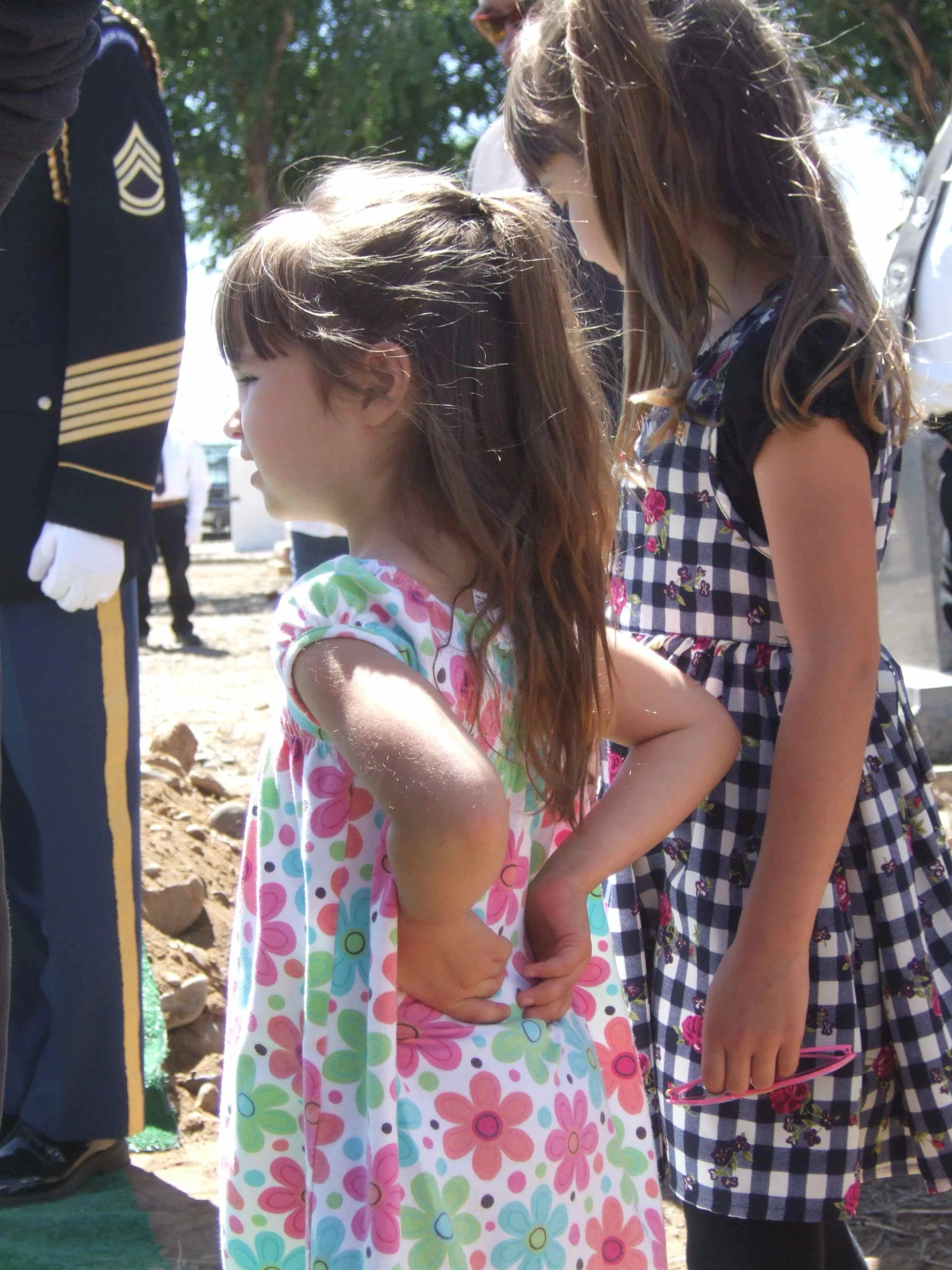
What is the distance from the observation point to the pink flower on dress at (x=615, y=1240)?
1154 mm

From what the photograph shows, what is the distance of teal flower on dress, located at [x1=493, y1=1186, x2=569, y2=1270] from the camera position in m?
1.06

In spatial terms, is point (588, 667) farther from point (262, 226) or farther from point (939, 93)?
point (939, 93)

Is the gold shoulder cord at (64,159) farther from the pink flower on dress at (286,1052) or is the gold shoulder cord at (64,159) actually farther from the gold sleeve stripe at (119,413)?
the pink flower on dress at (286,1052)

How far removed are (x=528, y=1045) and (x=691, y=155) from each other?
955mm

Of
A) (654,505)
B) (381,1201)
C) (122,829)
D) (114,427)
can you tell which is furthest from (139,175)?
(381,1201)

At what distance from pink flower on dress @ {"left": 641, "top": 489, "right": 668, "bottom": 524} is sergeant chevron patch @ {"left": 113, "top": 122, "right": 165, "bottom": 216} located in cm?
112

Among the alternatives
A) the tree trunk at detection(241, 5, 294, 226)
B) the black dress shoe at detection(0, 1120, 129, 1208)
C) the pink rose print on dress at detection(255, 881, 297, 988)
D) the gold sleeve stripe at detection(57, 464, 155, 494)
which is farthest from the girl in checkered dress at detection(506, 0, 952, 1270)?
the tree trunk at detection(241, 5, 294, 226)

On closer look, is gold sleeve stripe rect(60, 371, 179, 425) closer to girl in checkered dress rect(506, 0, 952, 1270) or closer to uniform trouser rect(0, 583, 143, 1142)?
uniform trouser rect(0, 583, 143, 1142)

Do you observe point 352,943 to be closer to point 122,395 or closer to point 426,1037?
point 426,1037

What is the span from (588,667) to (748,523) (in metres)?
0.32

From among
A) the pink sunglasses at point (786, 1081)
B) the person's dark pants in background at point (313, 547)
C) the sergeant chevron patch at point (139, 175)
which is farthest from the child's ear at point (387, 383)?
the person's dark pants in background at point (313, 547)

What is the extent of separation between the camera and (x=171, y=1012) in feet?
9.75

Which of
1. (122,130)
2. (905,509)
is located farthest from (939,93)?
(122,130)

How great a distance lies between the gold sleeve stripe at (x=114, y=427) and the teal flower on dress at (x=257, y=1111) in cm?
130
